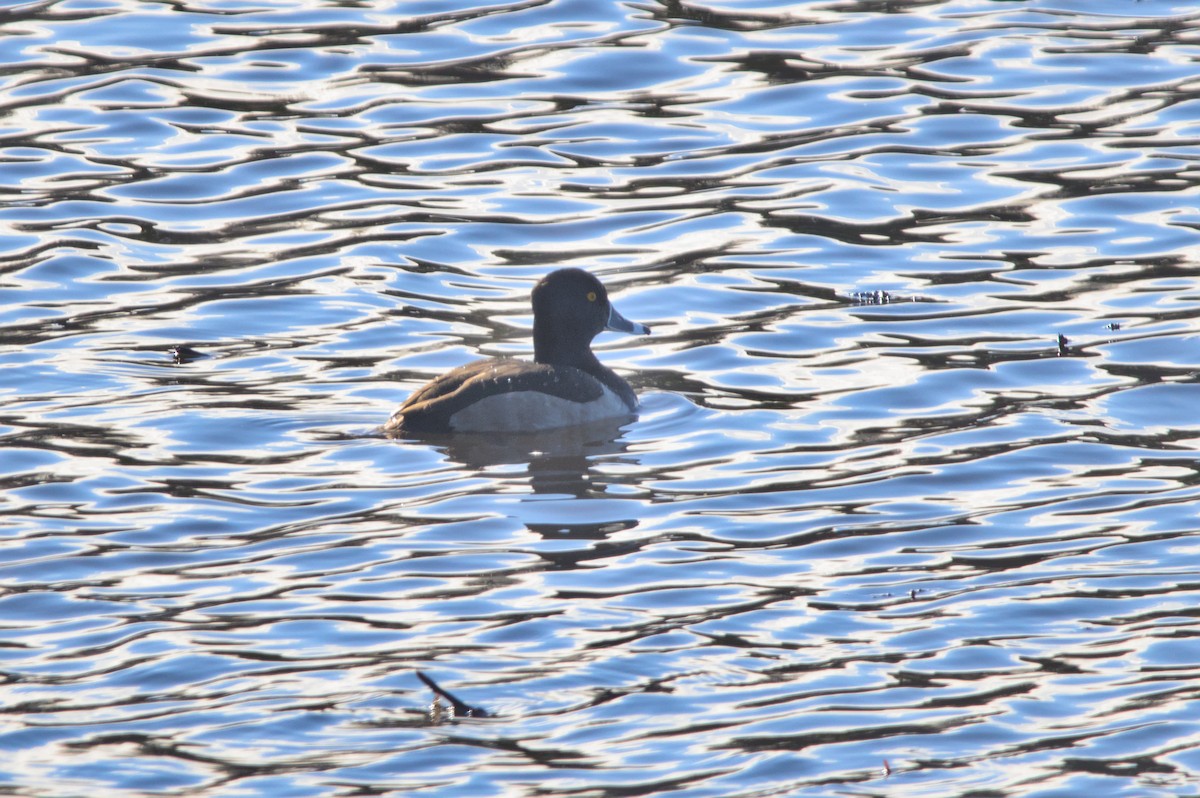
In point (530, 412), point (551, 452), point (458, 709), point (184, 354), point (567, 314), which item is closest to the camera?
point (458, 709)

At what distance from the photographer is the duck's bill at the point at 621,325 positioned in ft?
40.3

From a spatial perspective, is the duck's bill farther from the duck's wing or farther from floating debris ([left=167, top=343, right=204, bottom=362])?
floating debris ([left=167, top=343, right=204, bottom=362])

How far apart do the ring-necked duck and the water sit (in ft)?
0.78

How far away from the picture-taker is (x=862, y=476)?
10031 mm

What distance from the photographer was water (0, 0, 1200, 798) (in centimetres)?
713

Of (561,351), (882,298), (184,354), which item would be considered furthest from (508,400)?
(882,298)

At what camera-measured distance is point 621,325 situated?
1237 centimetres

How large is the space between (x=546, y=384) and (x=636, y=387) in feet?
3.23

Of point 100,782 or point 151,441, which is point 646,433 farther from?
point 100,782

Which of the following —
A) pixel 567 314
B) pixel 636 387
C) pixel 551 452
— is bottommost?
pixel 551 452

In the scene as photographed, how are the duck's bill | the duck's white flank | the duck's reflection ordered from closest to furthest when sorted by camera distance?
the duck's reflection < the duck's white flank < the duck's bill

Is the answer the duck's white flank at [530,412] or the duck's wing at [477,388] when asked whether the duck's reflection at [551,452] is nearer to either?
the duck's white flank at [530,412]

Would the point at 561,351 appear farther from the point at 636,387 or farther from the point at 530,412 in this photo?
the point at 530,412

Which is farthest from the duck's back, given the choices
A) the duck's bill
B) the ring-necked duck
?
the duck's bill
